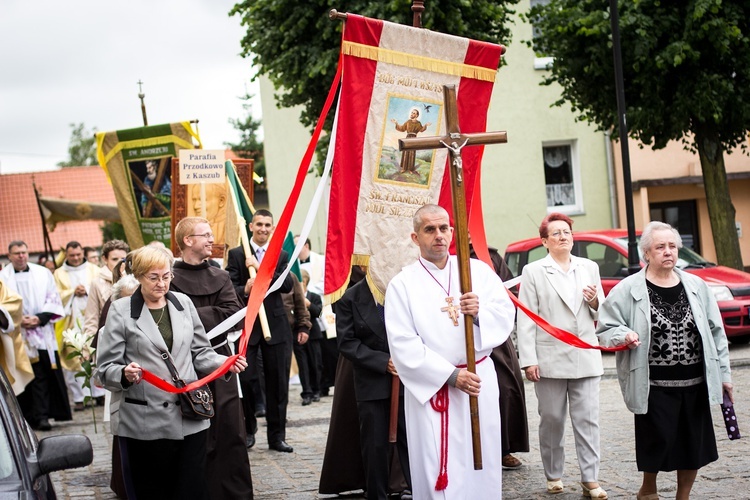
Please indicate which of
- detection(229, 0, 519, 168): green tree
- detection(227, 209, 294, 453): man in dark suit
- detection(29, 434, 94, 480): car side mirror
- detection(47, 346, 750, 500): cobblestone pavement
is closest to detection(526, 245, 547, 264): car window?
detection(229, 0, 519, 168): green tree

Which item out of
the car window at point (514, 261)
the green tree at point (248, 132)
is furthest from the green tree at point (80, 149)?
the car window at point (514, 261)

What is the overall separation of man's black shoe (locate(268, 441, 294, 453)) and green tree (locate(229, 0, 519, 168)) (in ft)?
29.7

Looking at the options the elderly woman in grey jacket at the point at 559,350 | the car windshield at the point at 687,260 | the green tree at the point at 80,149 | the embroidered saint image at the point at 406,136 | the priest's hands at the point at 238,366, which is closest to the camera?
the priest's hands at the point at 238,366

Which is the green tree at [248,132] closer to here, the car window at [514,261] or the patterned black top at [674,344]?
the car window at [514,261]

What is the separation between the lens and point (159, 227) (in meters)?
13.3

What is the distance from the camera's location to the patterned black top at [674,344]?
688cm

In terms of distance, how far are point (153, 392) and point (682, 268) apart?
11577mm

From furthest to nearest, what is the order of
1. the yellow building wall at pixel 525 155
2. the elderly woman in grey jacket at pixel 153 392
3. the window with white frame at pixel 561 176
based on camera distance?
1. the window with white frame at pixel 561 176
2. the yellow building wall at pixel 525 155
3. the elderly woman in grey jacket at pixel 153 392

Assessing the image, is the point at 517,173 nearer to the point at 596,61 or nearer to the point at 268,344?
the point at 596,61

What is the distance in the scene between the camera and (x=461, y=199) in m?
5.93

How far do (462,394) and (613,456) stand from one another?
11.3ft

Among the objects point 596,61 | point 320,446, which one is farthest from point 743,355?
point 320,446

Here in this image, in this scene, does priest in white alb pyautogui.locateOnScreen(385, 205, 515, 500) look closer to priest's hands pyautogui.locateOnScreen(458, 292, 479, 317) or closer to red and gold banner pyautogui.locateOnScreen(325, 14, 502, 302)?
priest's hands pyautogui.locateOnScreen(458, 292, 479, 317)

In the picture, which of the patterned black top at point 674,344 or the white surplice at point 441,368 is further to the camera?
the patterned black top at point 674,344
